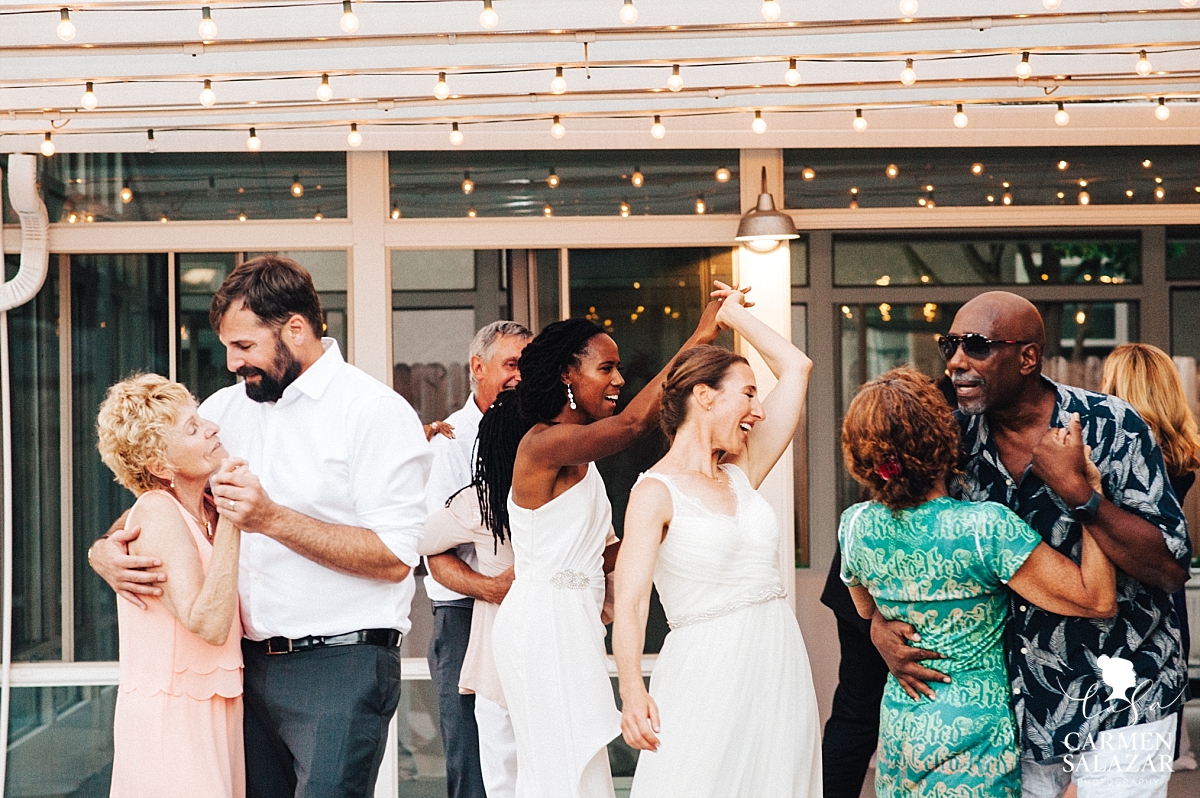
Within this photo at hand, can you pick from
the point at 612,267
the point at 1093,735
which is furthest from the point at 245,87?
the point at 1093,735

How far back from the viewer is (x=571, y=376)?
3561 millimetres

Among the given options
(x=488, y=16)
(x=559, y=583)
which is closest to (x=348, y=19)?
(x=488, y=16)

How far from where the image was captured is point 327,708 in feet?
9.49

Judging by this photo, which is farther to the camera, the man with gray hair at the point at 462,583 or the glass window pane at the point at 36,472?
the glass window pane at the point at 36,472

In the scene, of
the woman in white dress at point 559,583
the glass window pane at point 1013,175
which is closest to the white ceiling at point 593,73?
the glass window pane at point 1013,175

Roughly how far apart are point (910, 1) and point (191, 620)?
8.84 ft

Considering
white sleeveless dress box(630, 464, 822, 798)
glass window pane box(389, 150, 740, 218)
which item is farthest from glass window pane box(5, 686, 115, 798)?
white sleeveless dress box(630, 464, 822, 798)

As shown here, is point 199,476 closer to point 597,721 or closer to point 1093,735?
point 597,721

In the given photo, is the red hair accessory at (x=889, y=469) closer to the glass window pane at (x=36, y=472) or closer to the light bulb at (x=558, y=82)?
the light bulb at (x=558, y=82)

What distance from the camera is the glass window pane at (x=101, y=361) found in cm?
542

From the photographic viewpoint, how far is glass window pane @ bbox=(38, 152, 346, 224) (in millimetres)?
5398

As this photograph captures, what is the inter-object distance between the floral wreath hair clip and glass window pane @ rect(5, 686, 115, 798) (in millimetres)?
3951

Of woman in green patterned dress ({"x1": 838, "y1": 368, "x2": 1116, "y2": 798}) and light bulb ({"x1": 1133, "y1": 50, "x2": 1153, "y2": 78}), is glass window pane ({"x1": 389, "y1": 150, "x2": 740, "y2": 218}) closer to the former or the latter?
light bulb ({"x1": 1133, "y1": 50, "x2": 1153, "y2": 78})

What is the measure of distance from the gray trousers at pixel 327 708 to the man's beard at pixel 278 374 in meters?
0.64
